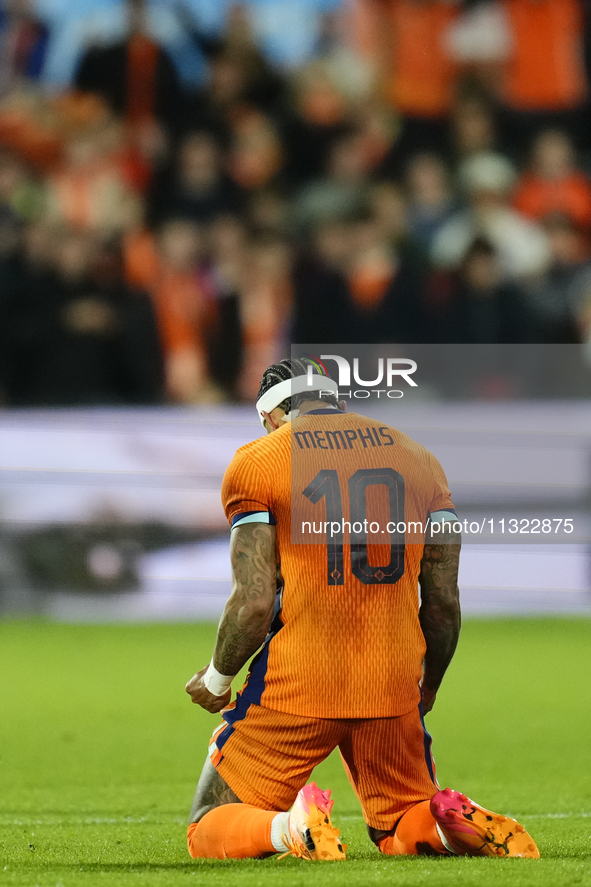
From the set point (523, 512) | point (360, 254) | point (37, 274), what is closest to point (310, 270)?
point (360, 254)

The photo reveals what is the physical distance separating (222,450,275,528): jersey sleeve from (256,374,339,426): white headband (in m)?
0.29

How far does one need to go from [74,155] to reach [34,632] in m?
4.48

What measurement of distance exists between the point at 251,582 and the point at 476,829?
829 millimetres

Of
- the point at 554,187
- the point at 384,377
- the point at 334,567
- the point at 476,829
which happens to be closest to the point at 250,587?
the point at 334,567

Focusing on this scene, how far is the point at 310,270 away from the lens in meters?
10.8

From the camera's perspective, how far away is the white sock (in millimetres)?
3205

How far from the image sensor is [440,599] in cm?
352

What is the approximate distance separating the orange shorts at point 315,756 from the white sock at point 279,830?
0.14 metres

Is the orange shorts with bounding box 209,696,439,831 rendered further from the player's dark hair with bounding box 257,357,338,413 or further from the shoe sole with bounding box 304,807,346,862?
the player's dark hair with bounding box 257,357,338,413

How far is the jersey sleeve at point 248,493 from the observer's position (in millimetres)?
3324

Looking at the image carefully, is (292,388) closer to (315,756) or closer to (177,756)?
(315,756)

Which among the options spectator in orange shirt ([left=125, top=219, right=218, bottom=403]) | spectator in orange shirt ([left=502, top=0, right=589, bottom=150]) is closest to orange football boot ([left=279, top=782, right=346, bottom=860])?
spectator in orange shirt ([left=125, top=219, right=218, bottom=403])

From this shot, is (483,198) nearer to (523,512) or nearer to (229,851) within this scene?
(523,512)

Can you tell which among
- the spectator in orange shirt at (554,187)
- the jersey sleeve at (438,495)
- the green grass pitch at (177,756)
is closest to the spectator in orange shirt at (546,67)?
the spectator in orange shirt at (554,187)
